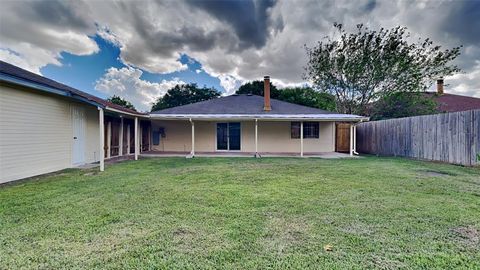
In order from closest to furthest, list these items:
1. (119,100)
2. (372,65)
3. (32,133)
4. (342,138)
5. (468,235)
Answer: (468,235), (32,133), (342,138), (372,65), (119,100)

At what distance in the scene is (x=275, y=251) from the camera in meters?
2.38

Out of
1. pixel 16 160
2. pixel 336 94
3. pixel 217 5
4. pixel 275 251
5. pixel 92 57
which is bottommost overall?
pixel 275 251

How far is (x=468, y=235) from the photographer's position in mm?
2727

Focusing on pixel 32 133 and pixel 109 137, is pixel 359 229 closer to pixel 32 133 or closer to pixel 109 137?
pixel 32 133

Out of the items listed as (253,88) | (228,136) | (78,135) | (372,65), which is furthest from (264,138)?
(253,88)

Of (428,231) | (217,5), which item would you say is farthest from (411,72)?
(428,231)

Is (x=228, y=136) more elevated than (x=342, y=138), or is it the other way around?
(x=228, y=136)

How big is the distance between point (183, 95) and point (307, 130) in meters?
21.3

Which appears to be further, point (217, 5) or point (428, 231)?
point (217, 5)

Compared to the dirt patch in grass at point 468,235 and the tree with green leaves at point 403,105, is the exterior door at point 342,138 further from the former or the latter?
the dirt patch in grass at point 468,235

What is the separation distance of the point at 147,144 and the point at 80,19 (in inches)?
279

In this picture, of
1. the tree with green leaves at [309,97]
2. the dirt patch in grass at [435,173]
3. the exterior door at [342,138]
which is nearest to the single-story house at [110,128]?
the exterior door at [342,138]

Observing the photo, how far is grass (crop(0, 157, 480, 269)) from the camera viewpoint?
223 cm

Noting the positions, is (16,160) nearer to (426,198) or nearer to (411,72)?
(426,198)
